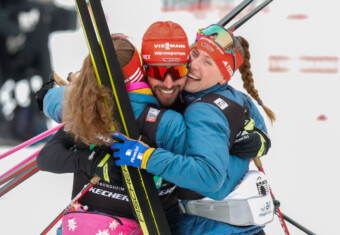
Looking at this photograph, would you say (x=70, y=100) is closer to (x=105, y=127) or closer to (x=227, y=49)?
(x=105, y=127)

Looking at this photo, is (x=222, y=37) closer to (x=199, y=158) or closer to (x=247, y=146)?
(x=247, y=146)

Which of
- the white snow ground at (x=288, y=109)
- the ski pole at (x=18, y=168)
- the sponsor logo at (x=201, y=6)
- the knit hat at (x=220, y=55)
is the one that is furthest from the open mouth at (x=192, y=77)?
the sponsor logo at (x=201, y=6)

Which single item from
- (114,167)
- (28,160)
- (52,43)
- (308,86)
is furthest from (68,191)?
(308,86)

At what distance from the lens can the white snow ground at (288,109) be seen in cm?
307

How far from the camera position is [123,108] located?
54.1 inches

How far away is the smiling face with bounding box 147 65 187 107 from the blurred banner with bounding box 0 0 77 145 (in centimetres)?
251

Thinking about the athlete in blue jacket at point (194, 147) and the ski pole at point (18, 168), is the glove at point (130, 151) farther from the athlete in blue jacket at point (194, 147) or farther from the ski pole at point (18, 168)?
the ski pole at point (18, 168)

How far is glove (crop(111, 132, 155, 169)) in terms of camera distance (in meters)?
1.33

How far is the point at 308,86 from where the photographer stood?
11.1 feet

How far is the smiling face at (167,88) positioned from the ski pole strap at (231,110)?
0.11 meters

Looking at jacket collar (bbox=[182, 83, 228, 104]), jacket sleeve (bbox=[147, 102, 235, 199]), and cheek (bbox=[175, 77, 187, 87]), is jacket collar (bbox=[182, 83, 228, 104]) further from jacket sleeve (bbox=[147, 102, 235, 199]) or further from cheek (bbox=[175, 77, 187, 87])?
jacket sleeve (bbox=[147, 102, 235, 199])

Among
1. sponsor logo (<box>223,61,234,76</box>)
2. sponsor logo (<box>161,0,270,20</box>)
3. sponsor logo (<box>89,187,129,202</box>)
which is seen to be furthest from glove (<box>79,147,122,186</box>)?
sponsor logo (<box>161,0,270,20</box>)

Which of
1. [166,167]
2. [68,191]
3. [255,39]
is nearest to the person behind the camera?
[166,167]

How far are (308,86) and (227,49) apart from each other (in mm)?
1895
